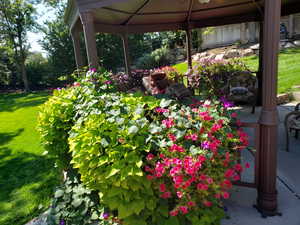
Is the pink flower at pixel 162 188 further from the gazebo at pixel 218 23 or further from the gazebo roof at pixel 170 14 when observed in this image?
the gazebo roof at pixel 170 14

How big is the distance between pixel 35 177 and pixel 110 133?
7.94ft

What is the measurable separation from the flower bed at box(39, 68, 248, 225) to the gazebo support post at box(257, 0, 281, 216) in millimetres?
265

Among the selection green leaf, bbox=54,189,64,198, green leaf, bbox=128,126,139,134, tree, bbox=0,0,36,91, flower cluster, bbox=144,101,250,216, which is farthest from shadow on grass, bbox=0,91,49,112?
flower cluster, bbox=144,101,250,216

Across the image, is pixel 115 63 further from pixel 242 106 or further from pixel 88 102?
Result: pixel 88 102

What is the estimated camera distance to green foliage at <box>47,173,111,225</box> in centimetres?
236

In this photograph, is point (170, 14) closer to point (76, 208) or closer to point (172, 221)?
point (76, 208)

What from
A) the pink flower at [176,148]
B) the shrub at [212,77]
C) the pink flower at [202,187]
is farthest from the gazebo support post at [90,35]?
the shrub at [212,77]

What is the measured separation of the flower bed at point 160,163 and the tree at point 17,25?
16144 millimetres

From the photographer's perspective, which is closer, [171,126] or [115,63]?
[171,126]

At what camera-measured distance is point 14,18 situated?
48.8 feet

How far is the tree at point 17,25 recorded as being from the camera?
14.6 meters

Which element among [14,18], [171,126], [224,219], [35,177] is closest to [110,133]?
[171,126]

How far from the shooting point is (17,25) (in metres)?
15.2

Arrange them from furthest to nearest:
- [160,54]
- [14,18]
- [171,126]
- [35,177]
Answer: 1. [160,54]
2. [14,18]
3. [35,177]
4. [171,126]
